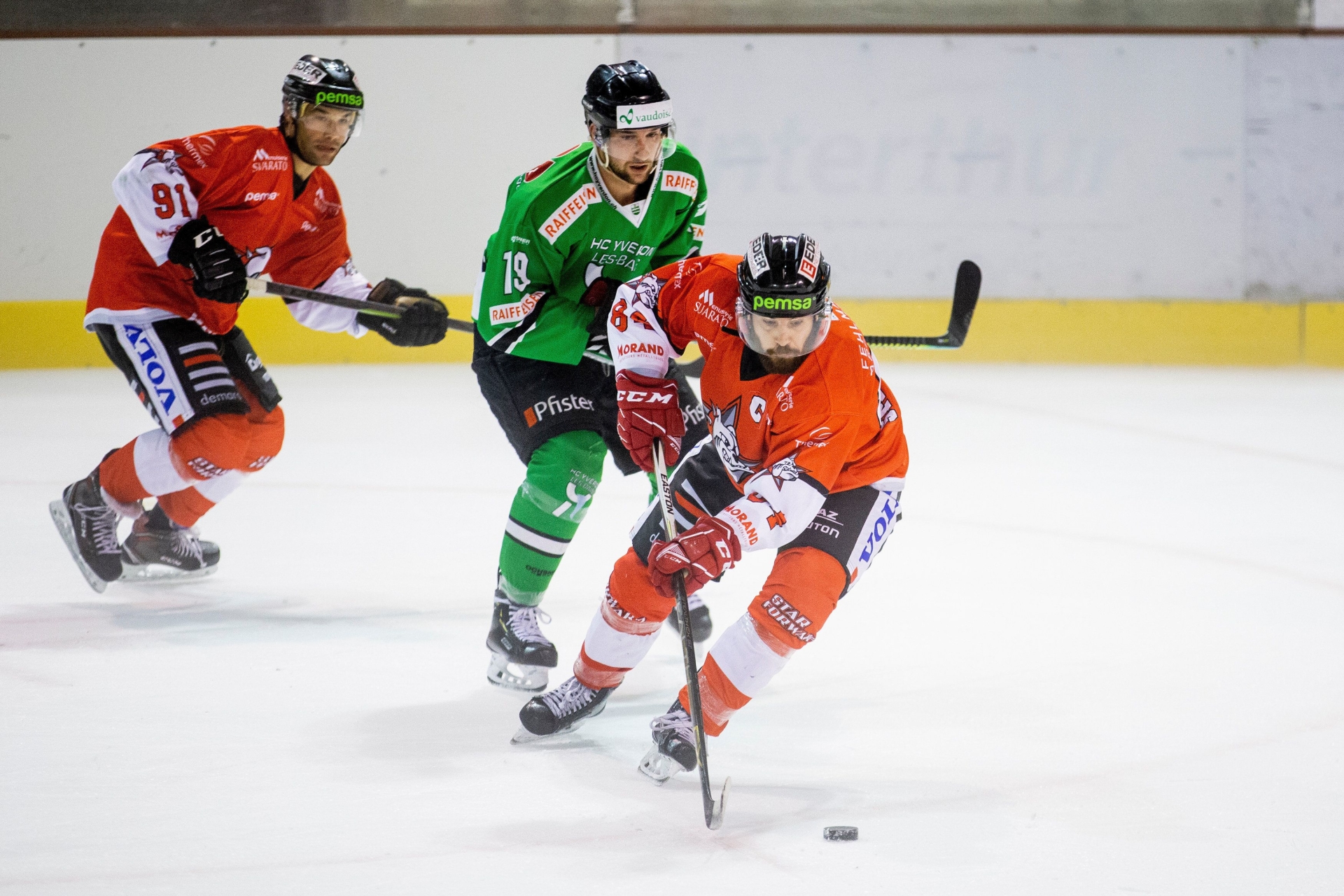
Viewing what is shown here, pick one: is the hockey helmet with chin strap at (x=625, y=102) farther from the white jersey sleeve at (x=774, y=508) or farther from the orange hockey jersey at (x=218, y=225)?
the orange hockey jersey at (x=218, y=225)

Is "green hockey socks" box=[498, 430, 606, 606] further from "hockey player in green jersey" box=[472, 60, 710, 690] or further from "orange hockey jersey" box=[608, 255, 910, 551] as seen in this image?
"orange hockey jersey" box=[608, 255, 910, 551]

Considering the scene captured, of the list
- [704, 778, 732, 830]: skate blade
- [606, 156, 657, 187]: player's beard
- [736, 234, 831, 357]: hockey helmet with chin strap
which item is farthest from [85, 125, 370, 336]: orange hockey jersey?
[704, 778, 732, 830]: skate blade

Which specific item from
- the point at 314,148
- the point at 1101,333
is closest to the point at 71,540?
the point at 314,148

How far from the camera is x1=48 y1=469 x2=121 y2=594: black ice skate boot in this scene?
3.42 m

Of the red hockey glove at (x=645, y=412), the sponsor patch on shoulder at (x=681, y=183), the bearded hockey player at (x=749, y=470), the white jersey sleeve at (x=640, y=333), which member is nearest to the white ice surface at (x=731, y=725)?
the bearded hockey player at (x=749, y=470)

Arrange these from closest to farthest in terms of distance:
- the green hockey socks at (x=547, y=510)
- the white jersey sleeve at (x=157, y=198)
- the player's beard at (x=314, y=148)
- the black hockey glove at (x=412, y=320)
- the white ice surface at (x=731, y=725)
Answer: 1. the white ice surface at (x=731, y=725)
2. the green hockey socks at (x=547, y=510)
3. the white jersey sleeve at (x=157, y=198)
4. the player's beard at (x=314, y=148)
5. the black hockey glove at (x=412, y=320)

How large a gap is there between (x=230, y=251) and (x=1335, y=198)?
6075 millimetres

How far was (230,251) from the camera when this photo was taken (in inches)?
127

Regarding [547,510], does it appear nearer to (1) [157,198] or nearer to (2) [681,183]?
(2) [681,183]

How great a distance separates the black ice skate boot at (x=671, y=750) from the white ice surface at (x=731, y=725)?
0.04 metres

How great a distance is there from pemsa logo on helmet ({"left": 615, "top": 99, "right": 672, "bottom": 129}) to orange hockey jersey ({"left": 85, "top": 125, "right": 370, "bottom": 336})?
1005 mm

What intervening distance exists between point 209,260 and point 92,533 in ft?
2.41

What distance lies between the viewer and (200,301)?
3457mm

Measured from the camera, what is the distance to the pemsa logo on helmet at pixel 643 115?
2.74m
